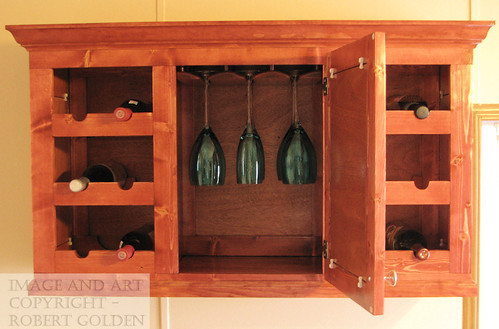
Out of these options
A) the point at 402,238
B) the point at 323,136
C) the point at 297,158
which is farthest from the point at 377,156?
the point at 402,238

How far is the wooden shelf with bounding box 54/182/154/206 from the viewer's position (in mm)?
1047

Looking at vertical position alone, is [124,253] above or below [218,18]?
below

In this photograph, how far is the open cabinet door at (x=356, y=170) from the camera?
0.84 meters

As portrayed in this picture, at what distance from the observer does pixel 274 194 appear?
50.6 inches

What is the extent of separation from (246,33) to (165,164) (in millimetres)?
376

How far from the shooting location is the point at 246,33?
40.4 inches

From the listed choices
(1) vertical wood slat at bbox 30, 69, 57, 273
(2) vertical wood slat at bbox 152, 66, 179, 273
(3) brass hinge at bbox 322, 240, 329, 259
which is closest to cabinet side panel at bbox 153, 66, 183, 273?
(2) vertical wood slat at bbox 152, 66, 179, 273

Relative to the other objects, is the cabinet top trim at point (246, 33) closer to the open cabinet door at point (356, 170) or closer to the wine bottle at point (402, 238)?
the open cabinet door at point (356, 170)

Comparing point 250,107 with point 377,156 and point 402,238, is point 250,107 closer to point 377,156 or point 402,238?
point 377,156

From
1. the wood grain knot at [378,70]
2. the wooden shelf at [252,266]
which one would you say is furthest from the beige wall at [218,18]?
the wood grain knot at [378,70]

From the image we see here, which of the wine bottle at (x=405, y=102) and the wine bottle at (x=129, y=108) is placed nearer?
the wine bottle at (x=129, y=108)

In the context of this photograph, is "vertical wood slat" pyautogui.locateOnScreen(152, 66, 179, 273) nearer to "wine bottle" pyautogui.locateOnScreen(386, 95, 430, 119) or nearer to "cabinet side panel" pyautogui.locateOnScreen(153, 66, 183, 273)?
"cabinet side panel" pyautogui.locateOnScreen(153, 66, 183, 273)

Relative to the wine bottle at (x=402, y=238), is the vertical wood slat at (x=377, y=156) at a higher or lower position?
higher

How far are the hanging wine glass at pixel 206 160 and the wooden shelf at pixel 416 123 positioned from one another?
46 cm
